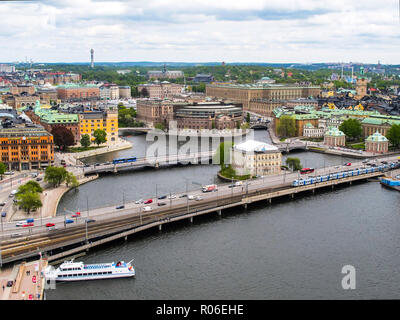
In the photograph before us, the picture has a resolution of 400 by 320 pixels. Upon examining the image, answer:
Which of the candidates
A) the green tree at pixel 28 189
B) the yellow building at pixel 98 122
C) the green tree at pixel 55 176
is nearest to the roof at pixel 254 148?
the green tree at pixel 55 176

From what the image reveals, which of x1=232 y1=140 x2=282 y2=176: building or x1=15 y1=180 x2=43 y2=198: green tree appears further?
x1=232 y1=140 x2=282 y2=176: building

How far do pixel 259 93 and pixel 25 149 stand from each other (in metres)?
A: 53.9

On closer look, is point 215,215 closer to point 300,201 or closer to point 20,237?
point 300,201

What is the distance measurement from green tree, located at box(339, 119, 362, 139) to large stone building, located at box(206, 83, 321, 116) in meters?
23.2

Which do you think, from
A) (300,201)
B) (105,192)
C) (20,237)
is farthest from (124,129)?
(20,237)

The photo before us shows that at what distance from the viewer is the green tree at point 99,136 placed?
45491 mm

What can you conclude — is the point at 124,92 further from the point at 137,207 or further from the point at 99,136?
the point at 137,207

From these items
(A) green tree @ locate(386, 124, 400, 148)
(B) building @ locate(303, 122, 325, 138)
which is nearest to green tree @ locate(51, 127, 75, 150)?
(B) building @ locate(303, 122, 325, 138)

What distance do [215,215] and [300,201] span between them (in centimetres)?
584

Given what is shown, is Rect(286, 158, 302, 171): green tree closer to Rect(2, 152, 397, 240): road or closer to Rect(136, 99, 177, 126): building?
Rect(2, 152, 397, 240): road

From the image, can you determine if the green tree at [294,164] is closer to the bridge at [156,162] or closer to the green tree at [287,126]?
the bridge at [156,162]

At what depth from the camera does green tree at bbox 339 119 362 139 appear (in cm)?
4928
